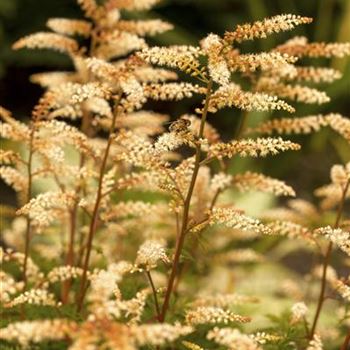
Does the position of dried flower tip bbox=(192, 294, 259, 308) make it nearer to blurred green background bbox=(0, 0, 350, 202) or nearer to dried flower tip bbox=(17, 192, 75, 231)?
dried flower tip bbox=(17, 192, 75, 231)

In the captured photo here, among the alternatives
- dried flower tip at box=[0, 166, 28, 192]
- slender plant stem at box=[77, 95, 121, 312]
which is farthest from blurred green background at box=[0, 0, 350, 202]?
slender plant stem at box=[77, 95, 121, 312]

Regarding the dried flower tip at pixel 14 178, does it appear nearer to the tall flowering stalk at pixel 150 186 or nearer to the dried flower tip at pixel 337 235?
the tall flowering stalk at pixel 150 186

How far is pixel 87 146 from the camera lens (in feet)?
10.8

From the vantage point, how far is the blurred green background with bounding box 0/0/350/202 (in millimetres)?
8742

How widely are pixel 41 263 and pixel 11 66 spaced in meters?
6.01

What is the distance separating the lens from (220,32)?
389 inches

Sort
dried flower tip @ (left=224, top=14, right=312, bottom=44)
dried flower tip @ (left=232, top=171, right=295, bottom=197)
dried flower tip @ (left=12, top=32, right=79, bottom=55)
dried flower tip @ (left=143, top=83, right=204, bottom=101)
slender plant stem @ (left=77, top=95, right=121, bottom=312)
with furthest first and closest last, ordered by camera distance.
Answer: dried flower tip @ (left=12, top=32, right=79, bottom=55) < dried flower tip @ (left=232, top=171, right=295, bottom=197) < slender plant stem @ (left=77, top=95, right=121, bottom=312) < dried flower tip @ (left=143, top=83, right=204, bottom=101) < dried flower tip @ (left=224, top=14, right=312, bottom=44)

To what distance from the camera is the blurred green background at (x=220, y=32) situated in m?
8.74

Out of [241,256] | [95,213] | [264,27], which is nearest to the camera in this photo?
[264,27]

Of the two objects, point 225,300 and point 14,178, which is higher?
point 14,178

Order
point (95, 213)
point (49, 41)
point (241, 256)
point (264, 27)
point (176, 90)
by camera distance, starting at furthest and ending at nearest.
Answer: point (241, 256) → point (49, 41) → point (95, 213) → point (176, 90) → point (264, 27)

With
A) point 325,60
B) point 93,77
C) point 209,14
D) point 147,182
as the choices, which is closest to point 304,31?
point 325,60

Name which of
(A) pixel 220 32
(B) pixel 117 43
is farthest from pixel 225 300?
(A) pixel 220 32

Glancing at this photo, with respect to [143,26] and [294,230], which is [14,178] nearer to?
[143,26]
